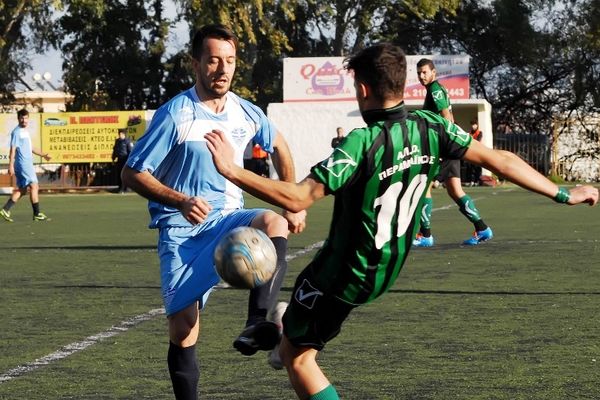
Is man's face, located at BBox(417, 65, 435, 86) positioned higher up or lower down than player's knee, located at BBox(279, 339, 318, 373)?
higher up

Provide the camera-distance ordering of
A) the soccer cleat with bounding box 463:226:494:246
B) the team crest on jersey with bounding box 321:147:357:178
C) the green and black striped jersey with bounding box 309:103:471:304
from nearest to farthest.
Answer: the team crest on jersey with bounding box 321:147:357:178 → the green and black striped jersey with bounding box 309:103:471:304 → the soccer cleat with bounding box 463:226:494:246

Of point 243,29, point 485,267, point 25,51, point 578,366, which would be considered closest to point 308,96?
point 243,29

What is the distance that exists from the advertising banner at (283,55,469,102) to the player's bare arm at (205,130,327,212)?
37947 millimetres

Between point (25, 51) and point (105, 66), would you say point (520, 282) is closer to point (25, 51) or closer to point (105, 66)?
point (105, 66)

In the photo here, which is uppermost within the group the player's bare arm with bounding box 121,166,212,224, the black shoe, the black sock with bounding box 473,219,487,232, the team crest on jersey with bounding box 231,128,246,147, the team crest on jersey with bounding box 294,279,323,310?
the team crest on jersey with bounding box 231,128,246,147

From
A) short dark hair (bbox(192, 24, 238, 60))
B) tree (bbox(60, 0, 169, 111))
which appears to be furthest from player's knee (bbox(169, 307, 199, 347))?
tree (bbox(60, 0, 169, 111))

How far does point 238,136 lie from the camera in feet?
21.8

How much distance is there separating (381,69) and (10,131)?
127 feet

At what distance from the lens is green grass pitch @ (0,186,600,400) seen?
22.8ft

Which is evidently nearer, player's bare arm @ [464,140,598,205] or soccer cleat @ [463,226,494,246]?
player's bare arm @ [464,140,598,205]

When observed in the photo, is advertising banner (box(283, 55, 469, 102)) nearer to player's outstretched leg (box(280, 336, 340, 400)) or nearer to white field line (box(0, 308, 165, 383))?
white field line (box(0, 308, 165, 383))

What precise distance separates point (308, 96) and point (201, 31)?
36864 millimetres

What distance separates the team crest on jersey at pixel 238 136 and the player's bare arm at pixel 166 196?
0.53 meters

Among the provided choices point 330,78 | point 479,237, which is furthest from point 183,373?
point 330,78
